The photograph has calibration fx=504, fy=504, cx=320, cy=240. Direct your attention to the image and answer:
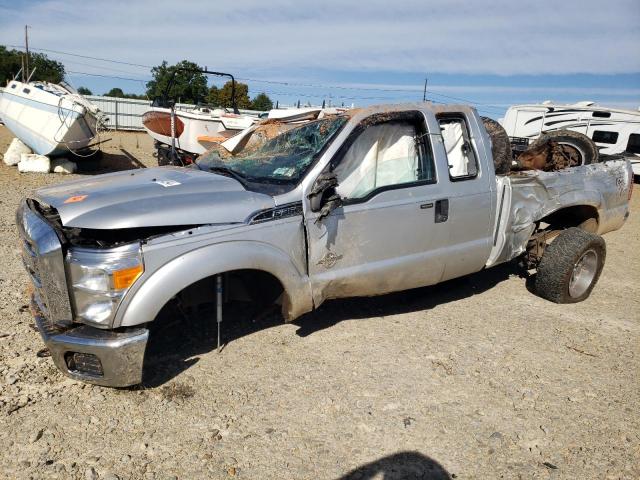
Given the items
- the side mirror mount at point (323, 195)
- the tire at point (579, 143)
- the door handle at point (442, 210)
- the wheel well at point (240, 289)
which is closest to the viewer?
the side mirror mount at point (323, 195)

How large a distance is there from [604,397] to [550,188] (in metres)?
2.10

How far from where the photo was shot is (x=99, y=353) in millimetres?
2730

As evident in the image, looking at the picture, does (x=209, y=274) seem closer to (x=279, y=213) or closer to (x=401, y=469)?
(x=279, y=213)

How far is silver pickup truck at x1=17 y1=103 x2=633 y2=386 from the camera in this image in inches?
108

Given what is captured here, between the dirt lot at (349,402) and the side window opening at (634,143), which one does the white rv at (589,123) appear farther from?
the dirt lot at (349,402)

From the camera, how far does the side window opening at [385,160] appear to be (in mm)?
3703

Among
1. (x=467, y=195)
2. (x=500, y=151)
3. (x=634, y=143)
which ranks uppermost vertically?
(x=500, y=151)

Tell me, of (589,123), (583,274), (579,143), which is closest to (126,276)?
(583,274)

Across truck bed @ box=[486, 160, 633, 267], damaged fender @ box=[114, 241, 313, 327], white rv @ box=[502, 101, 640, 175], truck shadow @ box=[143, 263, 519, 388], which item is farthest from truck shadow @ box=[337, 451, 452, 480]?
white rv @ box=[502, 101, 640, 175]

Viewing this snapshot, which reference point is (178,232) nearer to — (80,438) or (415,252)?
(80,438)

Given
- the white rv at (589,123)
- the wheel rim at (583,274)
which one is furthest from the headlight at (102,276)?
the white rv at (589,123)

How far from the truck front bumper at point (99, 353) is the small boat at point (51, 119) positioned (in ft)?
36.1

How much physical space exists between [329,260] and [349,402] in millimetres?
941

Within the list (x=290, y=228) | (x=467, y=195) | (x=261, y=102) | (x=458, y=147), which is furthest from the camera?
(x=261, y=102)
